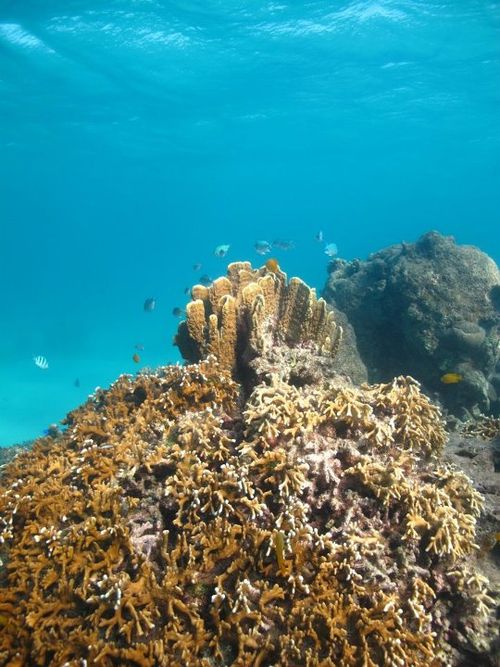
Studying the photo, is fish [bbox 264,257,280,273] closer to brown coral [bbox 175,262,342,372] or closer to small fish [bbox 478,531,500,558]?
brown coral [bbox 175,262,342,372]

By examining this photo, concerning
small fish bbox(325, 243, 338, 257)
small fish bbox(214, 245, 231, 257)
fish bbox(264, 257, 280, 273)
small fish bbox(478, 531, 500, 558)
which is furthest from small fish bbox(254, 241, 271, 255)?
small fish bbox(478, 531, 500, 558)

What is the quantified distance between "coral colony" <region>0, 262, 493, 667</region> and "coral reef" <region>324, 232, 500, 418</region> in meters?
5.93

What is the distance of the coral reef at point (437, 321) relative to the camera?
1015cm

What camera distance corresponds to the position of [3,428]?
2369cm

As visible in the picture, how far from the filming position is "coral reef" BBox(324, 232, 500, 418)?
1015cm

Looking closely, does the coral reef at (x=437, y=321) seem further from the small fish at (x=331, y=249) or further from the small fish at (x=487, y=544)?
the small fish at (x=487, y=544)

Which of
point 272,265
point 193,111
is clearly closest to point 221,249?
point 272,265

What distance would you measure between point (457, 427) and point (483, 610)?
5161mm

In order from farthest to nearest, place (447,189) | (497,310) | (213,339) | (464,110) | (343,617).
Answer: (447,189), (464,110), (497,310), (213,339), (343,617)

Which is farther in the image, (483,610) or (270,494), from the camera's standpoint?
(270,494)

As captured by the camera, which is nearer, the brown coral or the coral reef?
the brown coral

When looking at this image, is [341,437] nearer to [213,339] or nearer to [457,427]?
[213,339]

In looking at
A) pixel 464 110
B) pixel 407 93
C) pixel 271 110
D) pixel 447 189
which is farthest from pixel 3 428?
pixel 447 189

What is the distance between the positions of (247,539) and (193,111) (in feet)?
138
